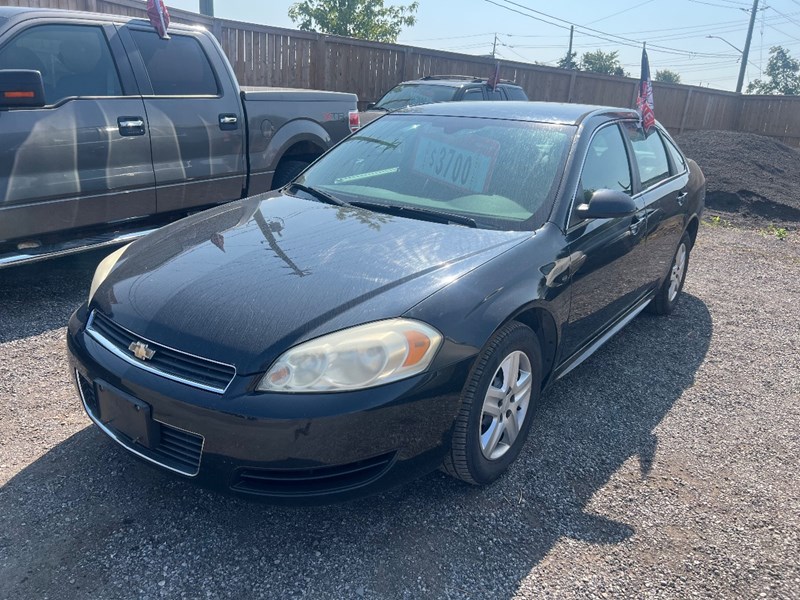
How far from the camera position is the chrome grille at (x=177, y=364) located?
2254 mm

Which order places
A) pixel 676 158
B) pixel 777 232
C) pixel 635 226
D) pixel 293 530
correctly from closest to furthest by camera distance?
pixel 293 530, pixel 635 226, pixel 676 158, pixel 777 232

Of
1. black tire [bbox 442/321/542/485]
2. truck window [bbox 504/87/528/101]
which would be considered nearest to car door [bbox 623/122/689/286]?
black tire [bbox 442/321/542/485]

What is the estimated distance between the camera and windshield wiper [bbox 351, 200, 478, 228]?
10.4 feet

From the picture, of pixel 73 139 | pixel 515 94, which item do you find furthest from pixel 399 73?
pixel 73 139

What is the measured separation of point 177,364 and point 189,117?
3.56 metres

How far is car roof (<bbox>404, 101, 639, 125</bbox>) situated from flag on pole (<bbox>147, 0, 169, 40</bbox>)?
2403 mm

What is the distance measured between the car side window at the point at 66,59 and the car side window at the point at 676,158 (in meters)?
4.22

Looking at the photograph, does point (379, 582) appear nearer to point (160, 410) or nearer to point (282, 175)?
point (160, 410)

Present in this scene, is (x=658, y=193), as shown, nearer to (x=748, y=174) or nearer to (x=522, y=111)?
(x=522, y=111)

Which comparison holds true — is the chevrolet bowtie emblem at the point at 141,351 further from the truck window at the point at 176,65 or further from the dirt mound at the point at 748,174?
the dirt mound at the point at 748,174

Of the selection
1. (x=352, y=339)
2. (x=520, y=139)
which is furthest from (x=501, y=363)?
(x=520, y=139)

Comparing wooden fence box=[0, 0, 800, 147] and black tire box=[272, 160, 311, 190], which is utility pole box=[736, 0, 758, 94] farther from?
black tire box=[272, 160, 311, 190]

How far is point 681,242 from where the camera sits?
510 cm

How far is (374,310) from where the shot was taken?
238cm
